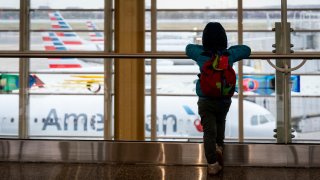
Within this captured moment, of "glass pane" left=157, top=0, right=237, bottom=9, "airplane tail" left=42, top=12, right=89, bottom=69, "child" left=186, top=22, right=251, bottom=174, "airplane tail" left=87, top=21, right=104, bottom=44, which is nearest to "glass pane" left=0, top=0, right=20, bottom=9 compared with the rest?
"airplane tail" left=42, top=12, right=89, bottom=69

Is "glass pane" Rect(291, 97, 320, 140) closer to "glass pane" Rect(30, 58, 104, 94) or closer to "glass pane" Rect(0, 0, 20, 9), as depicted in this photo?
"glass pane" Rect(30, 58, 104, 94)

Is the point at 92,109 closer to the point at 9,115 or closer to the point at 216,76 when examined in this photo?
the point at 9,115

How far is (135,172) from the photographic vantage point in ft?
12.8

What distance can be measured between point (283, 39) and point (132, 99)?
144cm

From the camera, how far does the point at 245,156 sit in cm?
419

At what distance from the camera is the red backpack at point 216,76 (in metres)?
Result: 3.63

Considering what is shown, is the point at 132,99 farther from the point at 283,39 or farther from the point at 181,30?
the point at 181,30

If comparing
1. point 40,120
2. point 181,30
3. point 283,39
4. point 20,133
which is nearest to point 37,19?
point 181,30

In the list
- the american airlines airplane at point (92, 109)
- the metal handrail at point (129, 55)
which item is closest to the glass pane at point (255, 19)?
the american airlines airplane at point (92, 109)

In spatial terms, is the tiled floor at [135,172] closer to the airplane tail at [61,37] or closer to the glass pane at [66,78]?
the glass pane at [66,78]

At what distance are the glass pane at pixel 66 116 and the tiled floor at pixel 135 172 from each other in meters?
0.71

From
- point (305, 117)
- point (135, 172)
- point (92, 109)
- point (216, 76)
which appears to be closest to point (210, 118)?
point (216, 76)

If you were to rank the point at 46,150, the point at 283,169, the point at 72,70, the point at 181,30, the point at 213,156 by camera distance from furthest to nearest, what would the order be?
the point at 181,30, the point at 72,70, the point at 46,150, the point at 283,169, the point at 213,156

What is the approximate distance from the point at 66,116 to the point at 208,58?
3.83 metres
